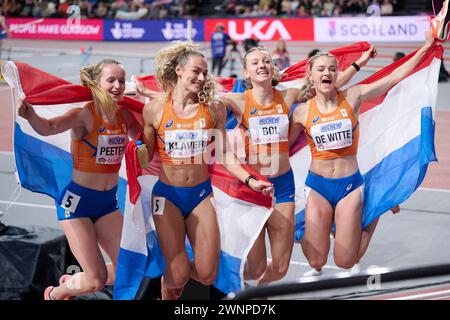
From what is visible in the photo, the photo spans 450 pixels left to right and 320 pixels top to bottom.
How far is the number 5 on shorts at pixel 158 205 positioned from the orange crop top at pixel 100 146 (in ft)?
1.44

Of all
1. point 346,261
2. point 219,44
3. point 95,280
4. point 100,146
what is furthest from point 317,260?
Answer: point 219,44

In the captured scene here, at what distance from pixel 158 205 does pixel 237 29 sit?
919 inches

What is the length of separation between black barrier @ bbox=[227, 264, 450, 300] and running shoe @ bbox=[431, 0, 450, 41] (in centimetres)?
401

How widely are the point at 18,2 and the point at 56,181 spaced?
93.1 feet

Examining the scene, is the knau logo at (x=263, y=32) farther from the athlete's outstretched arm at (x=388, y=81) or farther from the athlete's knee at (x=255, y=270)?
the athlete's knee at (x=255, y=270)

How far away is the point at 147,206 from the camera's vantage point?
6195 millimetres

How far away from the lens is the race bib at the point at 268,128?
632 cm

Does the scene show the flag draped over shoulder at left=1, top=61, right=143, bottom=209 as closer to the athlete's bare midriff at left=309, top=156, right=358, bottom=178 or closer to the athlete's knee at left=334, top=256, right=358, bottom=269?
the athlete's bare midriff at left=309, top=156, right=358, bottom=178

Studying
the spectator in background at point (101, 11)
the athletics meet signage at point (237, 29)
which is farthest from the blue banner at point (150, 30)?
the spectator in background at point (101, 11)

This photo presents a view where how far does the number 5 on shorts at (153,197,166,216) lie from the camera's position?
6029 mm

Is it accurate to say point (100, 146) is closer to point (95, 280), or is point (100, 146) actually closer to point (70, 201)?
point (70, 201)

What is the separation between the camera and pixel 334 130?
6.31 metres

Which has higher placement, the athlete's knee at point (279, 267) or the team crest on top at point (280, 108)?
the team crest on top at point (280, 108)
